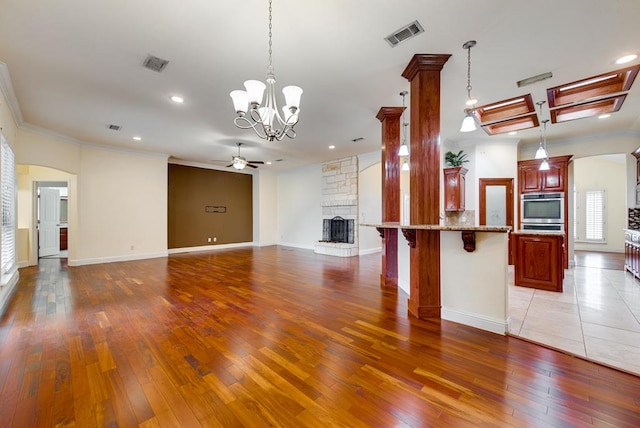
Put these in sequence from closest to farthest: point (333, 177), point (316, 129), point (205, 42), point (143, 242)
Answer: point (205, 42) → point (316, 129) → point (143, 242) → point (333, 177)

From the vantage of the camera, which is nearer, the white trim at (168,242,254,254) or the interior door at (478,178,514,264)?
the interior door at (478,178,514,264)

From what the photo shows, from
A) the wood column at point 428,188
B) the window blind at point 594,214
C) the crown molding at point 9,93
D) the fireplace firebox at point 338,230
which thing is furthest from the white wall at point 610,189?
the crown molding at point 9,93

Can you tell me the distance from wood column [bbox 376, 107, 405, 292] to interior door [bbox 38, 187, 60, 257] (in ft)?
31.4

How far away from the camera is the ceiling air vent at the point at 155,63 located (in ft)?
9.85

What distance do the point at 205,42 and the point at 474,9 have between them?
2.55 meters

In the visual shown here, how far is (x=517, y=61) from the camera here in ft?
10.1

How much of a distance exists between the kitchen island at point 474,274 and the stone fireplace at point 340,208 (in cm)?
467

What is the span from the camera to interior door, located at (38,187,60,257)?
761 cm

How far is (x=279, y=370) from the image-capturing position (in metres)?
2.04

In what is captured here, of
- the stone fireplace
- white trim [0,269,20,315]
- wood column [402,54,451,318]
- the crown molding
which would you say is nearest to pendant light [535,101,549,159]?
wood column [402,54,451,318]

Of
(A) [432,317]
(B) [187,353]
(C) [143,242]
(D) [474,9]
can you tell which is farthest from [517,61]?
(C) [143,242]

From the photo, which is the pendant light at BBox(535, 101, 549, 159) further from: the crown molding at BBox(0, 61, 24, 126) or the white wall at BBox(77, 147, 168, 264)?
the white wall at BBox(77, 147, 168, 264)

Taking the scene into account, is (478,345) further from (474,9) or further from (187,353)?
(474,9)

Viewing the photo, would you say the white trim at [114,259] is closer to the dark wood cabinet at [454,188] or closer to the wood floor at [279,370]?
the wood floor at [279,370]
